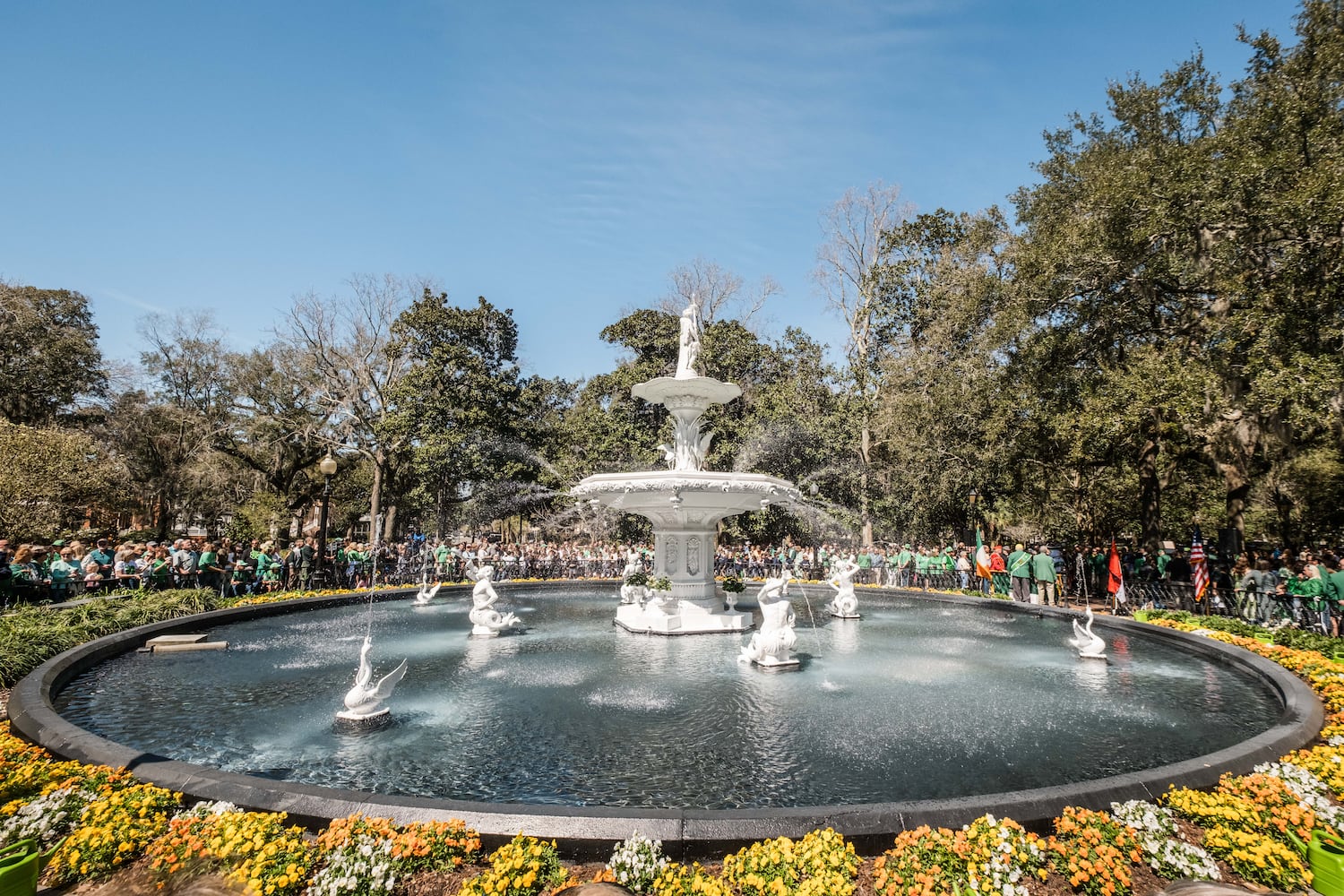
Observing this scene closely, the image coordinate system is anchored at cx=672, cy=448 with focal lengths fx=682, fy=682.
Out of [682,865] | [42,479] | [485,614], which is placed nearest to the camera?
[682,865]

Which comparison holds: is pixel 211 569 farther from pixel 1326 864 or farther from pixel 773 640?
pixel 1326 864

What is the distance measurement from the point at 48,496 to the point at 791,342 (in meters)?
32.0

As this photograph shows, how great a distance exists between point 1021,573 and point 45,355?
42.2 meters

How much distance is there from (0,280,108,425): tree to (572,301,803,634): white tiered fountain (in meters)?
33.1

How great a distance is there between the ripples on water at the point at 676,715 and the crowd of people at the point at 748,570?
15.0 ft

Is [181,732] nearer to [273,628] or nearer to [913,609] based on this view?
[273,628]

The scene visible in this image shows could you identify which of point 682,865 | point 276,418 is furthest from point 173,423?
point 682,865

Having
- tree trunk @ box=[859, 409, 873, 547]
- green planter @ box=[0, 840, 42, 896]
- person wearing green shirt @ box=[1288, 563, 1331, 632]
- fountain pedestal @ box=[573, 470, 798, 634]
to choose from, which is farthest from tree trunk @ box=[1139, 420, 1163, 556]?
green planter @ box=[0, 840, 42, 896]

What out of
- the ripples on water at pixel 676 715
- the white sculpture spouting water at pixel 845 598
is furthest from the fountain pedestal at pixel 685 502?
the white sculpture spouting water at pixel 845 598

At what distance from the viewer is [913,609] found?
17.8m

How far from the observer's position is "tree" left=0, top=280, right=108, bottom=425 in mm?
31203

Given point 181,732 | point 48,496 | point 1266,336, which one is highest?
point 1266,336

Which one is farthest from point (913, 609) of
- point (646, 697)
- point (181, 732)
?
point (181, 732)

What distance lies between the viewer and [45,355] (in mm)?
32344
